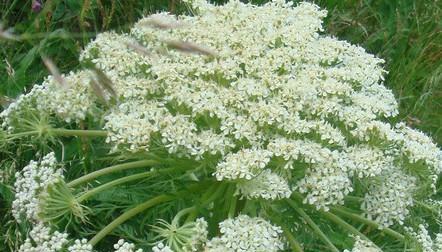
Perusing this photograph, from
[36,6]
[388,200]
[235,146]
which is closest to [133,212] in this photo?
[235,146]

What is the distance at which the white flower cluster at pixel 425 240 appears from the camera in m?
3.22

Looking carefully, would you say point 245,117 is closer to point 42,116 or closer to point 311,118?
point 311,118

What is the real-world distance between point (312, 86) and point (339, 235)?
25.0 inches

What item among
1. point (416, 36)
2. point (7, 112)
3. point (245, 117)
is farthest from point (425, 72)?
point (7, 112)

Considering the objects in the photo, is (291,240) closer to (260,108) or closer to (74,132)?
(260,108)

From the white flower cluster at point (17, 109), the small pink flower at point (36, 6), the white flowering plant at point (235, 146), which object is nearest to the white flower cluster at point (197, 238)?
the white flowering plant at point (235, 146)

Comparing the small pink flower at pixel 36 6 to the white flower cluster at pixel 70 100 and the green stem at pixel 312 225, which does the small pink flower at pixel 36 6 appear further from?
the green stem at pixel 312 225

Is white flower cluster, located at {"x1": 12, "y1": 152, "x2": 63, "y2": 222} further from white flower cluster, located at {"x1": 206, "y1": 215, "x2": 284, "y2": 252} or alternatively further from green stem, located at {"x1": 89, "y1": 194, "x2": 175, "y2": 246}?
white flower cluster, located at {"x1": 206, "y1": 215, "x2": 284, "y2": 252}

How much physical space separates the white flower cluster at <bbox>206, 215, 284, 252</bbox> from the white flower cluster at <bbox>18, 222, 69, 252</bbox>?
20.9 inches

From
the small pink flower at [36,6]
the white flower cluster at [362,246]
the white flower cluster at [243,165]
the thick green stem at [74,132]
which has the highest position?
the small pink flower at [36,6]

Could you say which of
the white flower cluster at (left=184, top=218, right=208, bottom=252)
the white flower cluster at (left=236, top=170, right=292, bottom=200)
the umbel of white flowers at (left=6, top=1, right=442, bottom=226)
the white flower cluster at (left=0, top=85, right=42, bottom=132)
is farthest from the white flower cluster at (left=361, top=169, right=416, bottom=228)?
the white flower cluster at (left=0, top=85, right=42, bottom=132)

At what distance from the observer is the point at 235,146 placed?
3055 millimetres

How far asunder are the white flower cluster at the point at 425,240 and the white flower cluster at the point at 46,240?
132 cm

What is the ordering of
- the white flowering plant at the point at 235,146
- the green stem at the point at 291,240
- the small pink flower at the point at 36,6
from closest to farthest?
the white flowering plant at the point at 235,146 → the green stem at the point at 291,240 → the small pink flower at the point at 36,6
